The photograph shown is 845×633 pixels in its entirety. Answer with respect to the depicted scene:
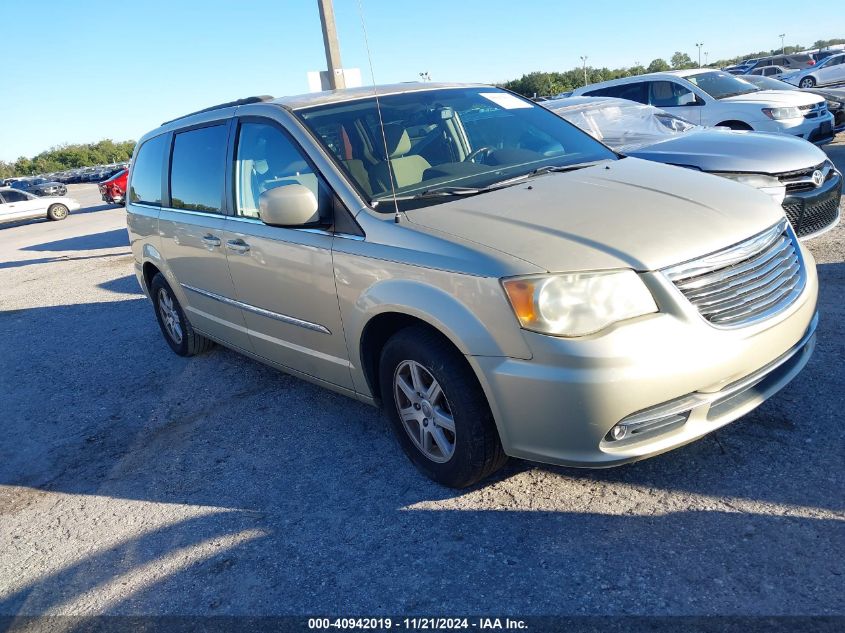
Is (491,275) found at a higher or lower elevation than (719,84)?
lower

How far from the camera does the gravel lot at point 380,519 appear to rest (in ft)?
8.28

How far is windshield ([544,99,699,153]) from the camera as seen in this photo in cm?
758

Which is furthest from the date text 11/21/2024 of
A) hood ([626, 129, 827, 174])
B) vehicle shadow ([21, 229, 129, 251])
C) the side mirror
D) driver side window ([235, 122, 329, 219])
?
vehicle shadow ([21, 229, 129, 251])

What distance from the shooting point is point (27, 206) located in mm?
26672

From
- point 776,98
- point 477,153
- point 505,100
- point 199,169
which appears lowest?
point 776,98

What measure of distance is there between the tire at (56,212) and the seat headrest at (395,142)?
26.9 meters

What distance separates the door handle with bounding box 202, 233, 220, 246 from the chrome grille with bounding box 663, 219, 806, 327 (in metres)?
2.78

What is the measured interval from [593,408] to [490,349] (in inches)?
17.5

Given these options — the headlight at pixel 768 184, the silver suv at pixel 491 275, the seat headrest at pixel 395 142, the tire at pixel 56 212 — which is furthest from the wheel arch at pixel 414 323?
the tire at pixel 56 212

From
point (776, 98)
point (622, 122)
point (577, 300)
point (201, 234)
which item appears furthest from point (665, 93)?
point (577, 300)

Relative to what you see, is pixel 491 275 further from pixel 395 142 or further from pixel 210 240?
pixel 210 240

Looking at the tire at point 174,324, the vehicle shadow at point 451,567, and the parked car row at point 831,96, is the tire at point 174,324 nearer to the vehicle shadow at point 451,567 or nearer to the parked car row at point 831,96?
the vehicle shadow at point 451,567

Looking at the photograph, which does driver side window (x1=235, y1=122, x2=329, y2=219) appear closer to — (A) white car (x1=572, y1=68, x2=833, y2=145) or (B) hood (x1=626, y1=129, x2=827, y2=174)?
(B) hood (x1=626, y1=129, x2=827, y2=174)

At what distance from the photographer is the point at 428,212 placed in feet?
10.6
